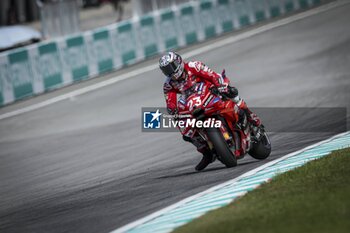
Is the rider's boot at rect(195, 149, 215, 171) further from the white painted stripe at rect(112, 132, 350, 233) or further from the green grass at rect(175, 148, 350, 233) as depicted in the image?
the green grass at rect(175, 148, 350, 233)

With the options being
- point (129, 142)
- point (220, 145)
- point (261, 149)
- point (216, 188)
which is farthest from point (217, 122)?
point (129, 142)

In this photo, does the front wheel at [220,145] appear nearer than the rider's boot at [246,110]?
Yes

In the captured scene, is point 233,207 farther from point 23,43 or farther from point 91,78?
point 23,43

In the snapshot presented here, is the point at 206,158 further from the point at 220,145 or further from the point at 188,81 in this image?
the point at 188,81

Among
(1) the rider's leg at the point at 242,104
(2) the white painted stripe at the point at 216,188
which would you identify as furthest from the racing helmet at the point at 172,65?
(2) the white painted stripe at the point at 216,188

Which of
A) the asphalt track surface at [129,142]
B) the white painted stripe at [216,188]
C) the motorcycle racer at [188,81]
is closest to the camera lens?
the white painted stripe at [216,188]

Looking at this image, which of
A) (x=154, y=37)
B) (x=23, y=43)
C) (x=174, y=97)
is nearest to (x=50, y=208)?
(x=174, y=97)

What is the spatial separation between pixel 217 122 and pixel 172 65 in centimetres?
98

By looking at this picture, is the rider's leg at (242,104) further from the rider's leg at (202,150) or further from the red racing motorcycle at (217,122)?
the rider's leg at (202,150)

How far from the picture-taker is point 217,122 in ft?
36.6

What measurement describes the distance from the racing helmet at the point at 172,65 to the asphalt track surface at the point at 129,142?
1.48 meters

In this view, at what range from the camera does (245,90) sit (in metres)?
20.2

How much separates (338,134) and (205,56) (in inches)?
512

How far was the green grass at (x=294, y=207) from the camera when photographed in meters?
7.05
